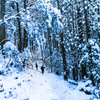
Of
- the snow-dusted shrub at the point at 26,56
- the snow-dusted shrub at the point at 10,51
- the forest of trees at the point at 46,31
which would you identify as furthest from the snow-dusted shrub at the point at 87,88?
the snow-dusted shrub at the point at 10,51

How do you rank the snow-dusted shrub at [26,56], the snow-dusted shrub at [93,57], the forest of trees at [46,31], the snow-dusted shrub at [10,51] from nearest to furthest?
the forest of trees at [46,31] < the snow-dusted shrub at [10,51] < the snow-dusted shrub at [26,56] < the snow-dusted shrub at [93,57]

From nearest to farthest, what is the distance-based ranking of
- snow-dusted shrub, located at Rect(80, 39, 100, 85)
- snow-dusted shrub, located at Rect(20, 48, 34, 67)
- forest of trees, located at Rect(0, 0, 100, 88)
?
forest of trees, located at Rect(0, 0, 100, 88)
snow-dusted shrub, located at Rect(20, 48, 34, 67)
snow-dusted shrub, located at Rect(80, 39, 100, 85)

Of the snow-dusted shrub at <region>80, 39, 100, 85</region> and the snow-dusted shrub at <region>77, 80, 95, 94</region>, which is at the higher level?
the snow-dusted shrub at <region>80, 39, 100, 85</region>

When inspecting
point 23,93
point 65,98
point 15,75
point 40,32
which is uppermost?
point 40,32

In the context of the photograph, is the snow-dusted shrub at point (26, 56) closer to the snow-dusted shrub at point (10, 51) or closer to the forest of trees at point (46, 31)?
the forest of trees at point (46, 31)

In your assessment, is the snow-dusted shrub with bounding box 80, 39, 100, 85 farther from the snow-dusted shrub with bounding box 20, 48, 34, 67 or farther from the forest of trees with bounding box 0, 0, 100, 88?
the snow-dusted shrub with bounding box 20, 48, 34, 67

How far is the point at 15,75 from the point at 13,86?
64.9 inches

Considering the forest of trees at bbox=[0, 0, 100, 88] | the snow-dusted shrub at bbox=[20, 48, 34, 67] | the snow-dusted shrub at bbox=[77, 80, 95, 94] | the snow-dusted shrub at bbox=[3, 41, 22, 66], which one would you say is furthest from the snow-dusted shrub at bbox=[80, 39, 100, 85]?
the snow-dusted shrub at bbox=[3, 41, 22, 66]

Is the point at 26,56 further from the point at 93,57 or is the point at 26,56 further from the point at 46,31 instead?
the point at 93,57

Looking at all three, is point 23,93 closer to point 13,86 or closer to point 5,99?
point 13,86

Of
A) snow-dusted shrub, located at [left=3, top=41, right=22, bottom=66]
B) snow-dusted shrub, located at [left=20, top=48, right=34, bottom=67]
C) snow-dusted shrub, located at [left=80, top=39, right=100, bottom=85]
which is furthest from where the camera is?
snow-dusted shrub, located at [left=80, top=39, right=100, bottom=85]

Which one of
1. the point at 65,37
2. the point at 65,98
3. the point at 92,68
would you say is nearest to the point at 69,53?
the point at 65,37

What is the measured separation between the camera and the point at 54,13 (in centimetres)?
618

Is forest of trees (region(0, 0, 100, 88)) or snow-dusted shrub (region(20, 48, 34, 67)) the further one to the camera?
snow-dusted shrub (region(20, 48, 34, 67))
